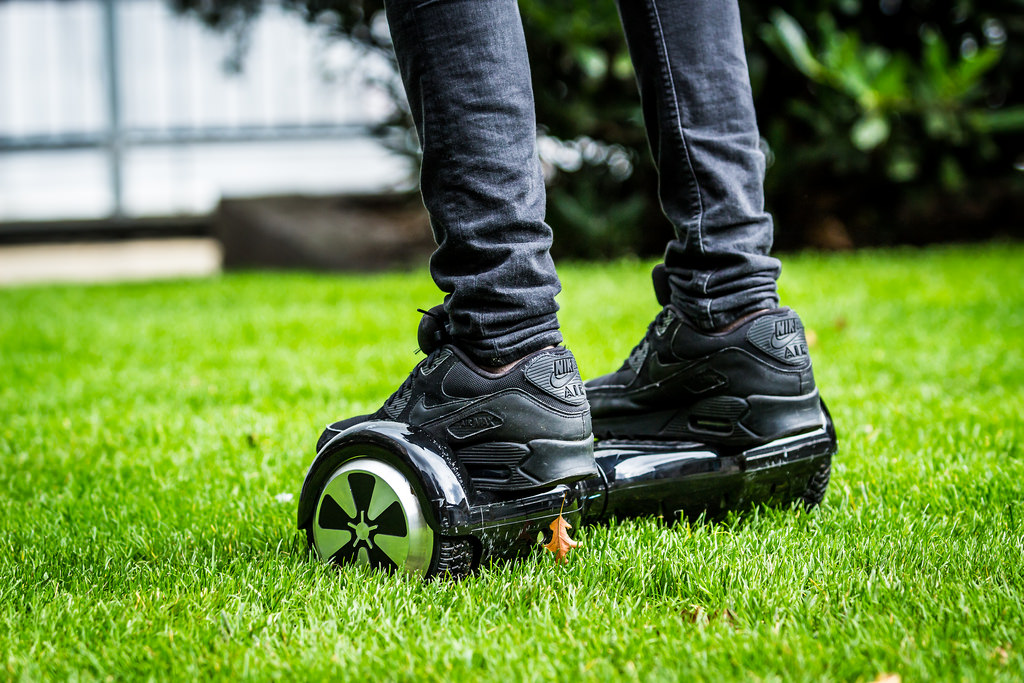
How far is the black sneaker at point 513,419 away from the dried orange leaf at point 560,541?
0.09m

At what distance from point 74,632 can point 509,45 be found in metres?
0.94

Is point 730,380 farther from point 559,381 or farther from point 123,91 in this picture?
point 123,91

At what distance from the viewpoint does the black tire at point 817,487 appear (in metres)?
1.71

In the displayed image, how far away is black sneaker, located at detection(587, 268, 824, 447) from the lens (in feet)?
5.35

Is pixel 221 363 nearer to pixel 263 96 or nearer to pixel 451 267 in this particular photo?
pixel 451 267

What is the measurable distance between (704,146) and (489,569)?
0.75m

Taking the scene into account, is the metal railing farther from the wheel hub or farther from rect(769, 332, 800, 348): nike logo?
the wheel hub

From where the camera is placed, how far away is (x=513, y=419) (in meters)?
1.41

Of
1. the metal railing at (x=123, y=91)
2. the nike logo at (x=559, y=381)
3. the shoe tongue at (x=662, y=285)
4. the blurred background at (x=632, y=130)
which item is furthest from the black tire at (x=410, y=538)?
the metal railing at (x=123, y=91)

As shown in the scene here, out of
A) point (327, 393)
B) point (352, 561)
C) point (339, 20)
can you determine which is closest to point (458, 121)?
point (352, 561)

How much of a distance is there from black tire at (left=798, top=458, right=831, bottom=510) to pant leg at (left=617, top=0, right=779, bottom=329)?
292 mm

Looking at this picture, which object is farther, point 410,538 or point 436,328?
point 436,328

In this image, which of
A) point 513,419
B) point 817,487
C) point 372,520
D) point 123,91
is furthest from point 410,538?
point 123,91

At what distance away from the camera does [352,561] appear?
144cm
